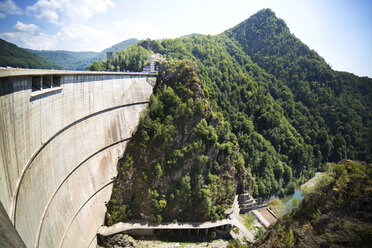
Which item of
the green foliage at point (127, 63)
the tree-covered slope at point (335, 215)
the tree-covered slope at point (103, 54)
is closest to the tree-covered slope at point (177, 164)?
the green foliage at point (127, 63)

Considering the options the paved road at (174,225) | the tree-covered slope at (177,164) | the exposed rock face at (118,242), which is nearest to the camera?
the exposed rock face at (118,242)

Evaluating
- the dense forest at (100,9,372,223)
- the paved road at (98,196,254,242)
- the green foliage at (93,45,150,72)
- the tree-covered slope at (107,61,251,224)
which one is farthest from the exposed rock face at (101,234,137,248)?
the green foliage at (93,45,150,72)

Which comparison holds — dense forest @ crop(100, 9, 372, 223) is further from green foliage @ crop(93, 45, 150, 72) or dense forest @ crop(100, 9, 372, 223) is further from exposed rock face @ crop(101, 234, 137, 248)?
green foliage @ crop(93, 45, 150, 72)

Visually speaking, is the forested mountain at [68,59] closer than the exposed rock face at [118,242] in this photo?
No

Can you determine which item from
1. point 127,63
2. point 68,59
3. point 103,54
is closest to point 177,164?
point 127,63

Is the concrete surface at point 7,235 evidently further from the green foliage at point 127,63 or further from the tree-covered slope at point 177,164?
the green foliage at point 127,63
